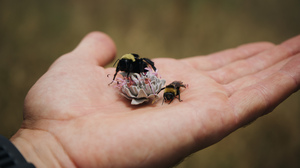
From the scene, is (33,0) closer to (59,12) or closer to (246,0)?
(59,12)

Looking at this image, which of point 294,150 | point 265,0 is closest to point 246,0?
point 265,0

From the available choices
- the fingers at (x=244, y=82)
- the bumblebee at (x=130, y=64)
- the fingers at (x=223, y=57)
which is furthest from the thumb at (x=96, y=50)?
the fingers at (x=244, y=82)

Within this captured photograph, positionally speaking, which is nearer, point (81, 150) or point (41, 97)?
point (81, 150)

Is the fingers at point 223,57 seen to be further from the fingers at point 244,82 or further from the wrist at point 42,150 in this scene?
the wrist at point 42,150

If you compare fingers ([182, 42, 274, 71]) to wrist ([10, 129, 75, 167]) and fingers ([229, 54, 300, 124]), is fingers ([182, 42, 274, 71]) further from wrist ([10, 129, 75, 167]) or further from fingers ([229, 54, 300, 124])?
wrist ([10, 129, 75, 167])

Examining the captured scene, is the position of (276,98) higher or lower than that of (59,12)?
lower

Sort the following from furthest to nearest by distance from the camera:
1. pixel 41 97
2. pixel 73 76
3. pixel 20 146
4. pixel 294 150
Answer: pixel 294 150
pixel 73 76
pixel 41 97
pixel 20 146
